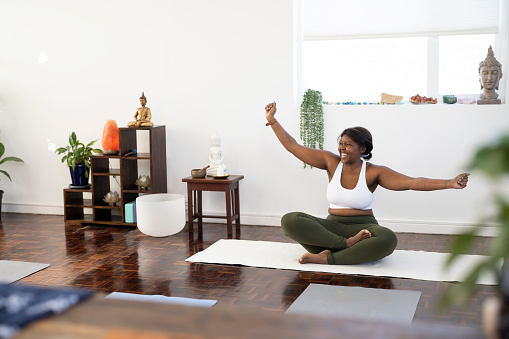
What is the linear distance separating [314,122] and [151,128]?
1431 millimetres

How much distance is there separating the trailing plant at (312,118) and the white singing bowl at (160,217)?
1.22 metres

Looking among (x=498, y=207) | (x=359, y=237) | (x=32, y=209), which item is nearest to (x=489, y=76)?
(x=359, y=237)

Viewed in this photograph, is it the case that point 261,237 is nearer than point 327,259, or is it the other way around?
point 327,259

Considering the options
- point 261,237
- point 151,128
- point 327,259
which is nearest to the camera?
point 327,259

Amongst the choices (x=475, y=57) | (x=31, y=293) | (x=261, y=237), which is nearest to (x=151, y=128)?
(x=261, y=237)

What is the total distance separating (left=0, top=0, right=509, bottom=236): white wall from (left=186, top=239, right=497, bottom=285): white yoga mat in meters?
0.85

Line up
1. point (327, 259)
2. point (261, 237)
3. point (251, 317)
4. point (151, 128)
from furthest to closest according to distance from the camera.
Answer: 1. point (151, 128)
2. point (261, 237)
3. point (327, 259)
4. point (251, 317)

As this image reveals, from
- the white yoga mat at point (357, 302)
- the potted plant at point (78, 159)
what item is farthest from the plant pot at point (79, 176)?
the white yoga mat at point (357, 302)

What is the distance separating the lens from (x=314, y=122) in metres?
5.42

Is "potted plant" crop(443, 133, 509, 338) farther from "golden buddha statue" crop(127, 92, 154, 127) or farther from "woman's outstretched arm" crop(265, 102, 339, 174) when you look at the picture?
"golden buddha statue" crop(127, 92, 154, 127)

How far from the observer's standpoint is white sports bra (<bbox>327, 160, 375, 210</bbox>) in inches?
170

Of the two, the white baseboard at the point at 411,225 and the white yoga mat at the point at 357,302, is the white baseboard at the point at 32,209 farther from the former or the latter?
the white yoga mat at the point at 357,302

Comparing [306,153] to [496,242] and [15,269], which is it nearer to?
[15,269]

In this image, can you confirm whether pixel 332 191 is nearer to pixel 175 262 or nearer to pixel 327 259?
pixel 327 259
